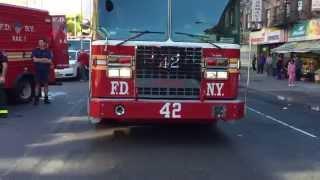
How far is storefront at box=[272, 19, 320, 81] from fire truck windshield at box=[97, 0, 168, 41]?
2951cm

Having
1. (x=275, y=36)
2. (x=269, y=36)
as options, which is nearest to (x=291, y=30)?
(x=275, y=36)

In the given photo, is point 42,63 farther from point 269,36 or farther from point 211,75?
point 269,36

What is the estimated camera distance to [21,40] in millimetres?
19281

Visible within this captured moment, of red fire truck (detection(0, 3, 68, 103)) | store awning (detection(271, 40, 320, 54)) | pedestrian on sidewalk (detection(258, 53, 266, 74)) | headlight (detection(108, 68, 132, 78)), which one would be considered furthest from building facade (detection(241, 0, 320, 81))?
headlight (detection(108, 68, 132, 78))

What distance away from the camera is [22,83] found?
1945 cm

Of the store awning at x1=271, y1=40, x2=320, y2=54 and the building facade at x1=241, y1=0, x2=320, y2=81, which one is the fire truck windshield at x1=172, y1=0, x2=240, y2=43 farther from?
the store awning at x1=271, y1=40, x2=320, y2=54

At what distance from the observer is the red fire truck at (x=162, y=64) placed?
11102 mm

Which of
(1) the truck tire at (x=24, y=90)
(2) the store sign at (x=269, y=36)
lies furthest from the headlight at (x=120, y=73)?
(2) the store sign at (x=269, y=36)

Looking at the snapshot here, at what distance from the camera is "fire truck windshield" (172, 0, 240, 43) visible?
1132 cm

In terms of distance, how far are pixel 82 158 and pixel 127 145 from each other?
4.80 ft

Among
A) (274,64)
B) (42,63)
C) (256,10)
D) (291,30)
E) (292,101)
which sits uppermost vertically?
(256,10)

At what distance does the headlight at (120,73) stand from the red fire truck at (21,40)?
7691 millimetres

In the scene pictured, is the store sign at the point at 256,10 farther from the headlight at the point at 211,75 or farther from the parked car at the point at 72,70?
the headlight at the point at 211,75

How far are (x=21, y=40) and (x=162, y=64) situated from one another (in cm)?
904
